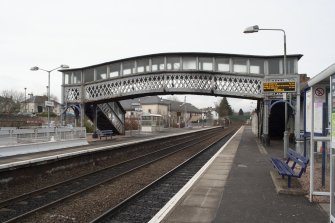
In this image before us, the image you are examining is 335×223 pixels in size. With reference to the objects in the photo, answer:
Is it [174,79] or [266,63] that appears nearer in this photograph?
[266,63]

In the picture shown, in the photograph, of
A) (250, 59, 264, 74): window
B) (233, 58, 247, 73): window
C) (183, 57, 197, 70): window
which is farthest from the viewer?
(183, 57, 197, 70): window

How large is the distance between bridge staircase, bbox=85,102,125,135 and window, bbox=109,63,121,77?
14.4ft

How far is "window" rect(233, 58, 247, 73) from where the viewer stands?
3119 centimetres

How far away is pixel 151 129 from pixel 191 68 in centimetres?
2112

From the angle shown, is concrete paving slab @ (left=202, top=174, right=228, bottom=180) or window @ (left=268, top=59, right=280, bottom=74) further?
window @ (left=268, top=59, right=280, bottom=74)

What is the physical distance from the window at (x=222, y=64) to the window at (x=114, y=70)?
1025 centimetres

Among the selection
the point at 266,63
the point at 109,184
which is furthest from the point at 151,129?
the point at 109,184

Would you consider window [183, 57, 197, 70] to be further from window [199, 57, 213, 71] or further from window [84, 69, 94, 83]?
window [84, 69, 94, 83]

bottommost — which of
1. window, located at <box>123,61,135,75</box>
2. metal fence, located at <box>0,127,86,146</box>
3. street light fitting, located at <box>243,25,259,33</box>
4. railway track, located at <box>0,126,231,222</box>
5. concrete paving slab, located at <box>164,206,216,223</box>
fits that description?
railway track, located at <box>0,126,231,222</box>

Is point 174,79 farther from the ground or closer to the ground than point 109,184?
farther from the ground

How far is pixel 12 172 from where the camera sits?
11531mm

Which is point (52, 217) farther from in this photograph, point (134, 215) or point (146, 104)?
point (146, 104)

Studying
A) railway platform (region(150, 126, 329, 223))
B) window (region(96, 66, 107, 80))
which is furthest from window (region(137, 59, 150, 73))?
railway platform (region(150, 126, 329, 223))

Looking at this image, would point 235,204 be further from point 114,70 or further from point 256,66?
point 114,70
